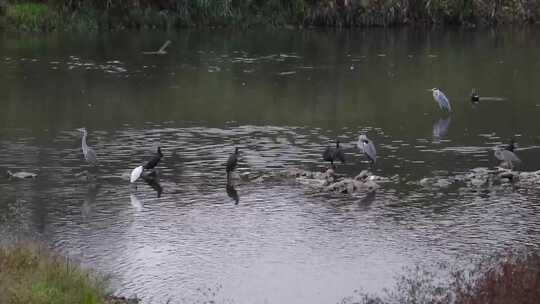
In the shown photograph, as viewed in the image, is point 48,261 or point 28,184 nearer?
point 48,261

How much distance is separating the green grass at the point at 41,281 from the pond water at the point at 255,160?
1.41 meters

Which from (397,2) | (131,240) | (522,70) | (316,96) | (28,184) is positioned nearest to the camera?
(131,240)

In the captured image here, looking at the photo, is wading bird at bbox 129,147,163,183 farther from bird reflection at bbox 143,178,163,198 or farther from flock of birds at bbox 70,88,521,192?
bird reflection at bbox 143,178,163,198

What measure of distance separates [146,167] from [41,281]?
8.39 metres

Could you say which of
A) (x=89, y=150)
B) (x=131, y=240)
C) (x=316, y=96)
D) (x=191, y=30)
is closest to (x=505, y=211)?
(x=131, y=240)

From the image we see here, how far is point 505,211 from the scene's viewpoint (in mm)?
18906

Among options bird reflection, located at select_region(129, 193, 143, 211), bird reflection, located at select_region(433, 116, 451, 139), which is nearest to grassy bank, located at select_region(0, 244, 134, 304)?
bird reflection, located at select_region(129, 193, 143, 211)

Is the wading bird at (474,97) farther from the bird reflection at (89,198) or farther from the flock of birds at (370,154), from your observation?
the bird reflection at (89,198)

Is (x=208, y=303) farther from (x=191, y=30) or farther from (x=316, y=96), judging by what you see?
(x=191, y=30)

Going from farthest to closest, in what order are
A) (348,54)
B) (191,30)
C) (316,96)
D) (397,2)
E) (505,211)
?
(397,2), (191,30), (348,54), (316,96), (505,211)

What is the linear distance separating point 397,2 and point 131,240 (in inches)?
1495

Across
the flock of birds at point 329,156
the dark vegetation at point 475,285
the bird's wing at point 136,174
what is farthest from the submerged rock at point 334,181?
the dark vegetation at point 475,285

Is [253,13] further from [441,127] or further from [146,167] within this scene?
[146,167]

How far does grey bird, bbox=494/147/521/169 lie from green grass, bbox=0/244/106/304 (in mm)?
10541
